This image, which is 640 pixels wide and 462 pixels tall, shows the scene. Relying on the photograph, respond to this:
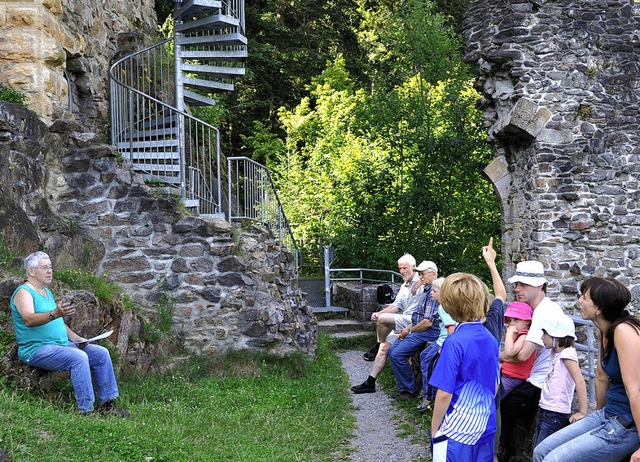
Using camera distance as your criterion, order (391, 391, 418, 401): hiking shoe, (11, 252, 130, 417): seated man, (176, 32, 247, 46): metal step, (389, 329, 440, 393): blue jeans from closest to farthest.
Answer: (11, 252, 130, 417): seated man
(389, 329, 440, 393): blue jeans
(391, 391, 418, 401): hiking shoe
(176, 32, 247, 46): metal step

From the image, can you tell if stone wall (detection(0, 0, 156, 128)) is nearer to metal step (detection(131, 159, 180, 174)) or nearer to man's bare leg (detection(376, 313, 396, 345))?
metal step (detection(131, 159, 180, 174))

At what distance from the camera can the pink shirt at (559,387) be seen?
436 centimetres

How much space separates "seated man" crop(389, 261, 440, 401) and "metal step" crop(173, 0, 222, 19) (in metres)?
5.49

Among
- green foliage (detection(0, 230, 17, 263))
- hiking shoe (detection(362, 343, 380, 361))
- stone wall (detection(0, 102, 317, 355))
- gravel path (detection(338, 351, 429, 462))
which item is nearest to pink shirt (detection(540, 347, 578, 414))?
gravel path (detection(338, 351, 429, 462))

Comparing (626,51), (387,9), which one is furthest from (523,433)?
(387,9)

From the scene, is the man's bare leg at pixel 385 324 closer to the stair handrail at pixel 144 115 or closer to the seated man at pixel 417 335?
the seated man at pixel 417 335

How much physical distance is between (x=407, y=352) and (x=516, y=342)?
9.55ft

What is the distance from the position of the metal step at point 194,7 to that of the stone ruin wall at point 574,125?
3996 millimetres

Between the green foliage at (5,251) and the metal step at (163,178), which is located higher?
the metal step at (163,178)

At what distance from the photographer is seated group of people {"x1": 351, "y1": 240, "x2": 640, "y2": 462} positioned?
11.2 ft

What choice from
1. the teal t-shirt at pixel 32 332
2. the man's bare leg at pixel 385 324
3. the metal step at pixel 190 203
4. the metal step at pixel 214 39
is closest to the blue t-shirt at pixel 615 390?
the teal t-shirt at pixel 32 332

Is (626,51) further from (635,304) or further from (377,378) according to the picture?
(377,378)

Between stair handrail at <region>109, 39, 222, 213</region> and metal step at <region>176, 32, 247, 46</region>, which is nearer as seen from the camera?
stair handrail at <region>109, 39, 222, 213</region>

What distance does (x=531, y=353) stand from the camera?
4582mm
